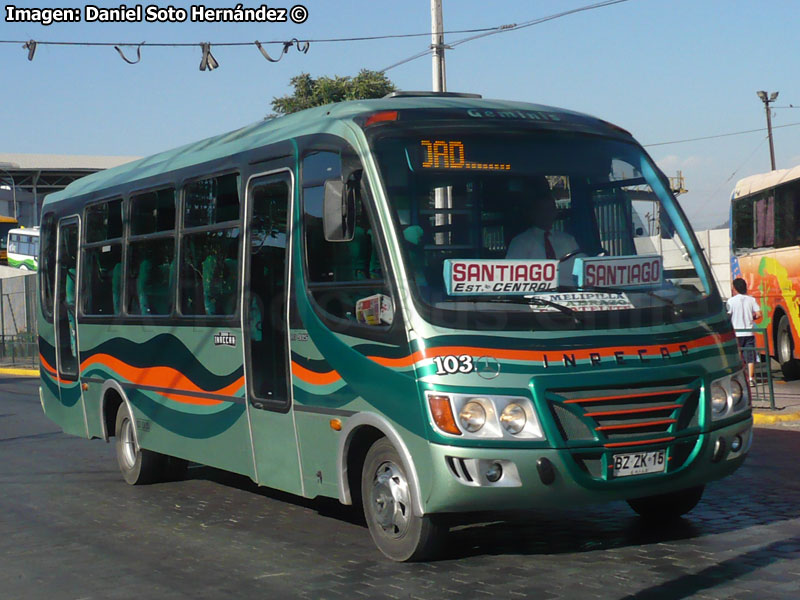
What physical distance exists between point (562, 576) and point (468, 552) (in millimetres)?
871

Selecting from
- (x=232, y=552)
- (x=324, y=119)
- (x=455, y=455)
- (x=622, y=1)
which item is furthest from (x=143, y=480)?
(x=622, y=1)

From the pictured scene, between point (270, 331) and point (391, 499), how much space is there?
1.84 meters

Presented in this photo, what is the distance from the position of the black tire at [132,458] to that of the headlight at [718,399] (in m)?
5.66

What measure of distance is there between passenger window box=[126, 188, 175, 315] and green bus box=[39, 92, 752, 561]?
1110 mm

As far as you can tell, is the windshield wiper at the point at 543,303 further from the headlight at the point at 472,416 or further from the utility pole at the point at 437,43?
the utility pole at the point at 437,43

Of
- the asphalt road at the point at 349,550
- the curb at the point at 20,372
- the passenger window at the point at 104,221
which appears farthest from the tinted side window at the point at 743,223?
the curb at the point at 20,372

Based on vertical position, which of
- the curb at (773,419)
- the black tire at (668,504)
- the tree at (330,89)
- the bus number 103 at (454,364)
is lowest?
the curb at (773,419)

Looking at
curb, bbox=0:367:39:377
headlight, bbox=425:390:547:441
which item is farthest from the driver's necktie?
curb, bbox=0:367:39:377

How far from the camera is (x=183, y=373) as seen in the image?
32.3ft

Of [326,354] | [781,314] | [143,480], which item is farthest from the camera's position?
[781,314]

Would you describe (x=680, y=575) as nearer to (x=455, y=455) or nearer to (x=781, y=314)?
(x=455, y=455)

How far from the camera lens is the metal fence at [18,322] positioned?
36.3 metres

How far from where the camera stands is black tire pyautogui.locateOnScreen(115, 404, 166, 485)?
10992 mm

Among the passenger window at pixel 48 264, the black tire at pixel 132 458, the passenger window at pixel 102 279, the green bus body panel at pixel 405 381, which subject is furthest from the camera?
the passenger window at pixel 48 264
